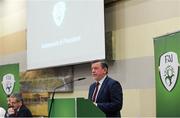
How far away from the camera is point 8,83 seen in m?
6.38

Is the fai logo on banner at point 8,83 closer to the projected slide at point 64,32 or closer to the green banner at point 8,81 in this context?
the green banner at point 8,81

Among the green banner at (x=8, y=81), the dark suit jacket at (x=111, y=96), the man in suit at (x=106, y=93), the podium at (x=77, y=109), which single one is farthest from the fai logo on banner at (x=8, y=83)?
the podium at (x=77, y=109)

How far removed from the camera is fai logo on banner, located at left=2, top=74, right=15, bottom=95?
248 inches

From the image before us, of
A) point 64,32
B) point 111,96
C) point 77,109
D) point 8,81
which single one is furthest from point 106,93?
point 8,81

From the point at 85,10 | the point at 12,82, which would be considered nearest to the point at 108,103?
the point at 85,10

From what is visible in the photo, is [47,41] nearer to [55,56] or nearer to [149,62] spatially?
[55,56]

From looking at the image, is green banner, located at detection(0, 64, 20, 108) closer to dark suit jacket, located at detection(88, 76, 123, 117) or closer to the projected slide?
the projected slide

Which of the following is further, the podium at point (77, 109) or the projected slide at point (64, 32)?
the projected slide at point (64, 32)

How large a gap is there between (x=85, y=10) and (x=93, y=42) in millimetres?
469

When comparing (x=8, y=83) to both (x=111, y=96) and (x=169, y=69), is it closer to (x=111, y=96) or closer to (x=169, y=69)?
(x=111, y=96)

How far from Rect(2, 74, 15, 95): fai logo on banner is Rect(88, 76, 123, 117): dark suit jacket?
3.31m

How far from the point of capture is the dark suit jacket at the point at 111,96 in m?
3.02

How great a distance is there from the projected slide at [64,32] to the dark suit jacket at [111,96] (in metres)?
1.19

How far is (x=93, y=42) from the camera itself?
4562mm
